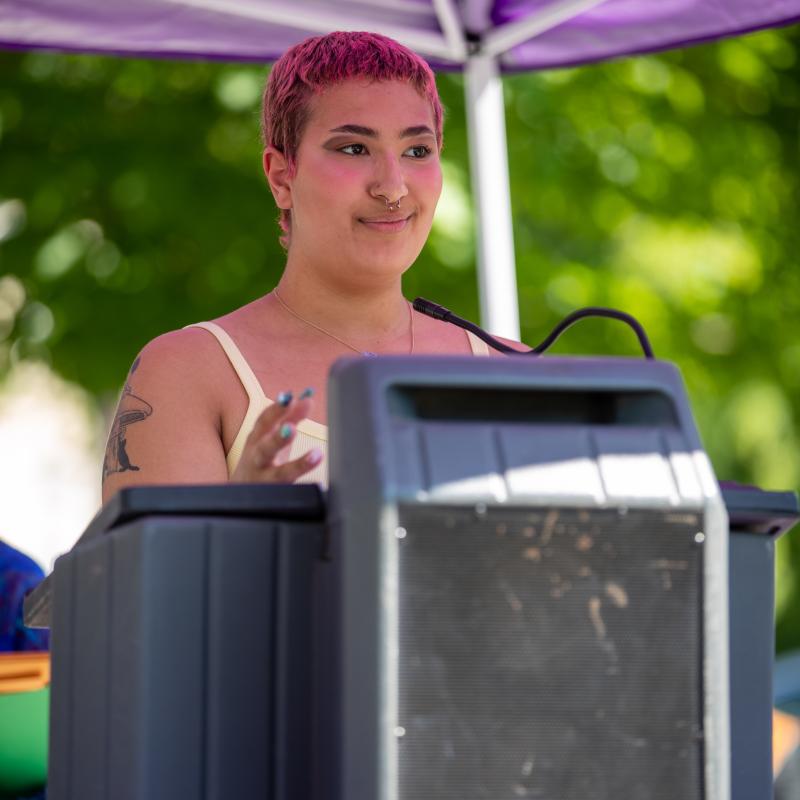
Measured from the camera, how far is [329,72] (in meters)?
2.05

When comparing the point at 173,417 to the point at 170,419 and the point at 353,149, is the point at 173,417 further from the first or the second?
the point at 353,149

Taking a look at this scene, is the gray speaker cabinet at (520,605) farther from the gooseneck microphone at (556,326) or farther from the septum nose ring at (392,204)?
the septum nose ring at (392,204)

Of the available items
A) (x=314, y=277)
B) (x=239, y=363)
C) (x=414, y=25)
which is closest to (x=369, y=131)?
(x=314, y=277)

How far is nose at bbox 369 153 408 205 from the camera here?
1.98 metres

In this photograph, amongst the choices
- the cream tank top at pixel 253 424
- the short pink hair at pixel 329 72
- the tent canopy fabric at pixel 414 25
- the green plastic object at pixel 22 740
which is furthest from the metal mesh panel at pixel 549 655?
the tent canopy fabric at pixel 414 25

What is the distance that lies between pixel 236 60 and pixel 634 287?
9.18 feet

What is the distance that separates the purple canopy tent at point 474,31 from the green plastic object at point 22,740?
1343mm

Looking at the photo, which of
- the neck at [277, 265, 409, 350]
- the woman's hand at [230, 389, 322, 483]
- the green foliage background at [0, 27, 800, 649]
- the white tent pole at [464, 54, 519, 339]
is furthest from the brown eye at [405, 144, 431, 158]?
the green foliage background at [0, 27, 800, 649]

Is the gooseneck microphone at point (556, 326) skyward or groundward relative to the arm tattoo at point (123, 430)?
skyward

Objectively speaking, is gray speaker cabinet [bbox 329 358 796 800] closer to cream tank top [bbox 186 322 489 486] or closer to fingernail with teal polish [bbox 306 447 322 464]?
fingernail with teal polish [bbox 306 447 322 464]

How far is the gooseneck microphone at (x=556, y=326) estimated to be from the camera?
1560 mm

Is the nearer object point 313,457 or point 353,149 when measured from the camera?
point 313,457

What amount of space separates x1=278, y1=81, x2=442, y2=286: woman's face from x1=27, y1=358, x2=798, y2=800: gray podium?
0.75 meters

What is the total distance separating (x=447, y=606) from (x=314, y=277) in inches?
39.1
